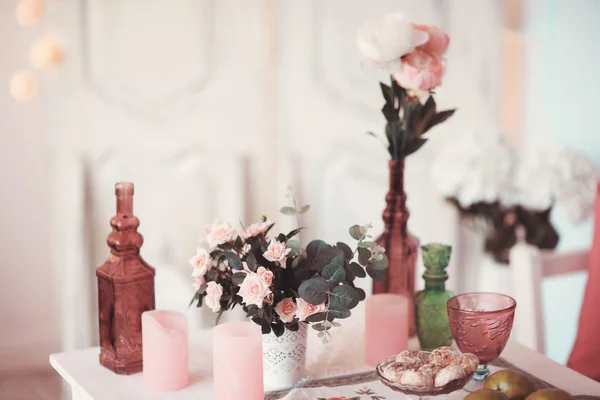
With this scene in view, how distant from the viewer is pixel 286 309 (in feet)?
3.90

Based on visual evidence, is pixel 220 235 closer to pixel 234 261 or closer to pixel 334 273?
pixel 234 261

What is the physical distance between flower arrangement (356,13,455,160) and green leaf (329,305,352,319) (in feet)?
1.32

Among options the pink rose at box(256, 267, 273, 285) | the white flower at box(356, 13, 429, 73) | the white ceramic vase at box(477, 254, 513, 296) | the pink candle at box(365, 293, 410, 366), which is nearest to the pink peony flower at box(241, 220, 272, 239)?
the pink rose at box(256, 267, 273, 285)

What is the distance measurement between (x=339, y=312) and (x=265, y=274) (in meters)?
0.13

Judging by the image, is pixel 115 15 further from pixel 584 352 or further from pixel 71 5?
pixel 584 352

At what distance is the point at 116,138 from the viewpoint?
2617mm

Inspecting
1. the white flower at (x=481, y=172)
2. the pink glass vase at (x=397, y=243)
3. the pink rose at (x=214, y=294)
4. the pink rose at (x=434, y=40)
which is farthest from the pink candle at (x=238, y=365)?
the white flower at (x=481, y=172)

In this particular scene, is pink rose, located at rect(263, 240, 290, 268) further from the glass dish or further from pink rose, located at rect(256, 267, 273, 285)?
the glass dish

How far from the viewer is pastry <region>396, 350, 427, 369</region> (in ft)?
3.61

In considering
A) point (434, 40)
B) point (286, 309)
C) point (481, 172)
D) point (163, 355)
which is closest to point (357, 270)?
point (286, 309)

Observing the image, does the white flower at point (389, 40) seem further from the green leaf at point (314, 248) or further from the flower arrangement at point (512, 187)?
the flower arrangement at point (512, 187)

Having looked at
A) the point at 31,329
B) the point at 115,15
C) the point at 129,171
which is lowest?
the point at 31,329

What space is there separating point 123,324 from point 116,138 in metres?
1.41

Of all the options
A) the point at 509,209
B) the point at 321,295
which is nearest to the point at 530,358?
the point at 321,295
